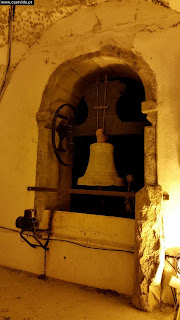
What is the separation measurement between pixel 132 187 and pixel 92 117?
120 centimetres

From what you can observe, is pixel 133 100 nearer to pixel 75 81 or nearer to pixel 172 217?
pixel 75 81

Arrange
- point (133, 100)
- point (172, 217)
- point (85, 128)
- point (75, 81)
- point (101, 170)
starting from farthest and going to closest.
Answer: point (133, 100)
point (75, 81)
point (85, 128)
point (101, 170)
point (172, 217)

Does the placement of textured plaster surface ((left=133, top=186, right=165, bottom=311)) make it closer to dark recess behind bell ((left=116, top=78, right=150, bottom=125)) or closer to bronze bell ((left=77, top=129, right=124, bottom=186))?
bronze bell ((left=77, top=129, right=124, bottom=186))

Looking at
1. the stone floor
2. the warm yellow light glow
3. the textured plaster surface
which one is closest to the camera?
the stone floor

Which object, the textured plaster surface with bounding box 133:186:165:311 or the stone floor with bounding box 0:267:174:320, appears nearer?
the stone floor with bounding box 0:267:174:320

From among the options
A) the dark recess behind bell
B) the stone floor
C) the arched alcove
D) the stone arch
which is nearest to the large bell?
the arched alcove

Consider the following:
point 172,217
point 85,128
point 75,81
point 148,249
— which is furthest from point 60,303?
point 75,81

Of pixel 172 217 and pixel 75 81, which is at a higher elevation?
pixel 75 81

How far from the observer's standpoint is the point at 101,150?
11.3 ft

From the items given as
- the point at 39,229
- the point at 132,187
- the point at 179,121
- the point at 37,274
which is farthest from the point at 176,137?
the point at 37,274

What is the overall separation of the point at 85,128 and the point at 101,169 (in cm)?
79

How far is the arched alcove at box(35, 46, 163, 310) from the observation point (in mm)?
2787

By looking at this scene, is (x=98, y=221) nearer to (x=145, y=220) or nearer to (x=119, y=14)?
(x=145, y=220)

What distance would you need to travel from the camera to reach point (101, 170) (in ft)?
11.0
